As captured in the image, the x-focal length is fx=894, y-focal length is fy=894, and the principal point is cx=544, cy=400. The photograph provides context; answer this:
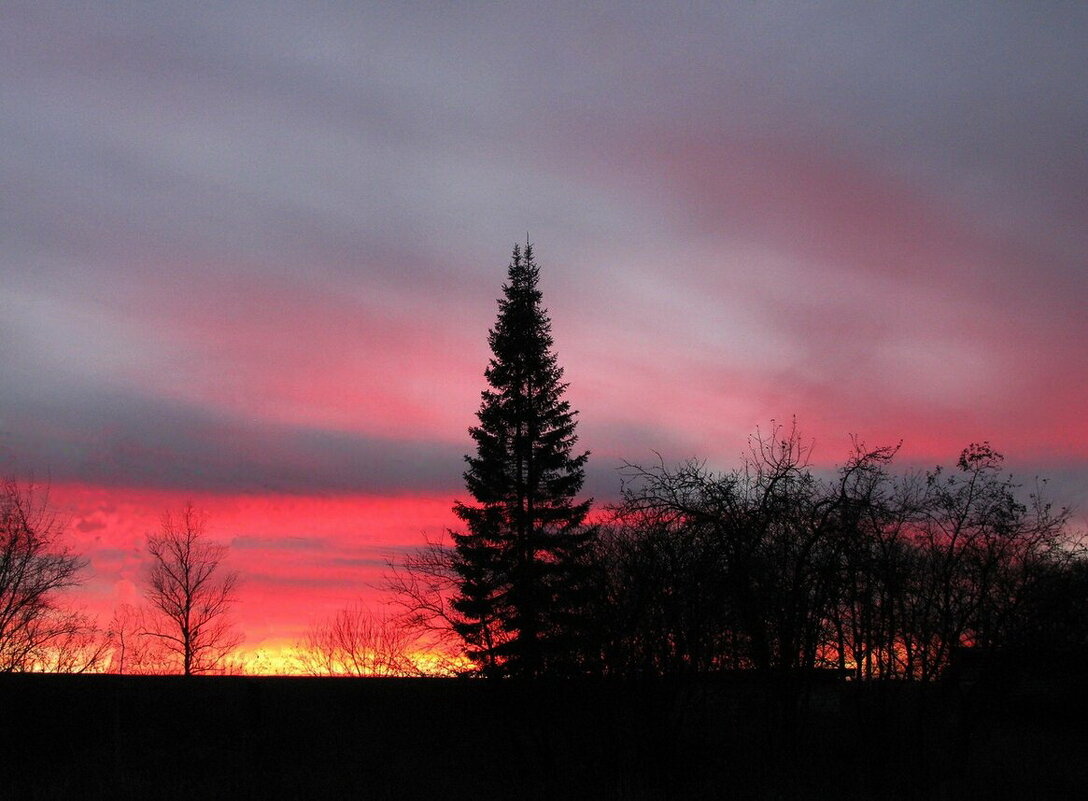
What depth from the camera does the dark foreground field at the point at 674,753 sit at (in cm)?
1359

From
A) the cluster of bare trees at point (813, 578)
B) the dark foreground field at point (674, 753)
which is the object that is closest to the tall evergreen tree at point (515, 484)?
the dark foreground field at point (674, 753)

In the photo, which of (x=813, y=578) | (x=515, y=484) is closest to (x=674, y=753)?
(x=813, y=578)

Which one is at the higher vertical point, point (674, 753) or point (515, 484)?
point (515, 484)

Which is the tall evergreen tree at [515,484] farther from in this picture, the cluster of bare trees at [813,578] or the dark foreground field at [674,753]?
the cluster of bare trees at [813,578]

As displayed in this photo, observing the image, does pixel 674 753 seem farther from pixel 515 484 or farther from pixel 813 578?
pixel 515 484

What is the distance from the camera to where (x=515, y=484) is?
36094mm

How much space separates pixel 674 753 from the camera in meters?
13.1

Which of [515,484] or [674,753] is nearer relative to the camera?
[674,753]

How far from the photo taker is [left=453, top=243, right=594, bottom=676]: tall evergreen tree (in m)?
33.7

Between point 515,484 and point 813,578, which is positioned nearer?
point 813,578

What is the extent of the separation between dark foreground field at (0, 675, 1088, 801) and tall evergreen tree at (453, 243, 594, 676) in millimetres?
6947

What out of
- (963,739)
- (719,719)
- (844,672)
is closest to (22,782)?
(719,719)

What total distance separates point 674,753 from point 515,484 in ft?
76.4

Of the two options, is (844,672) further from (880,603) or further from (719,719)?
→ (719,719)
